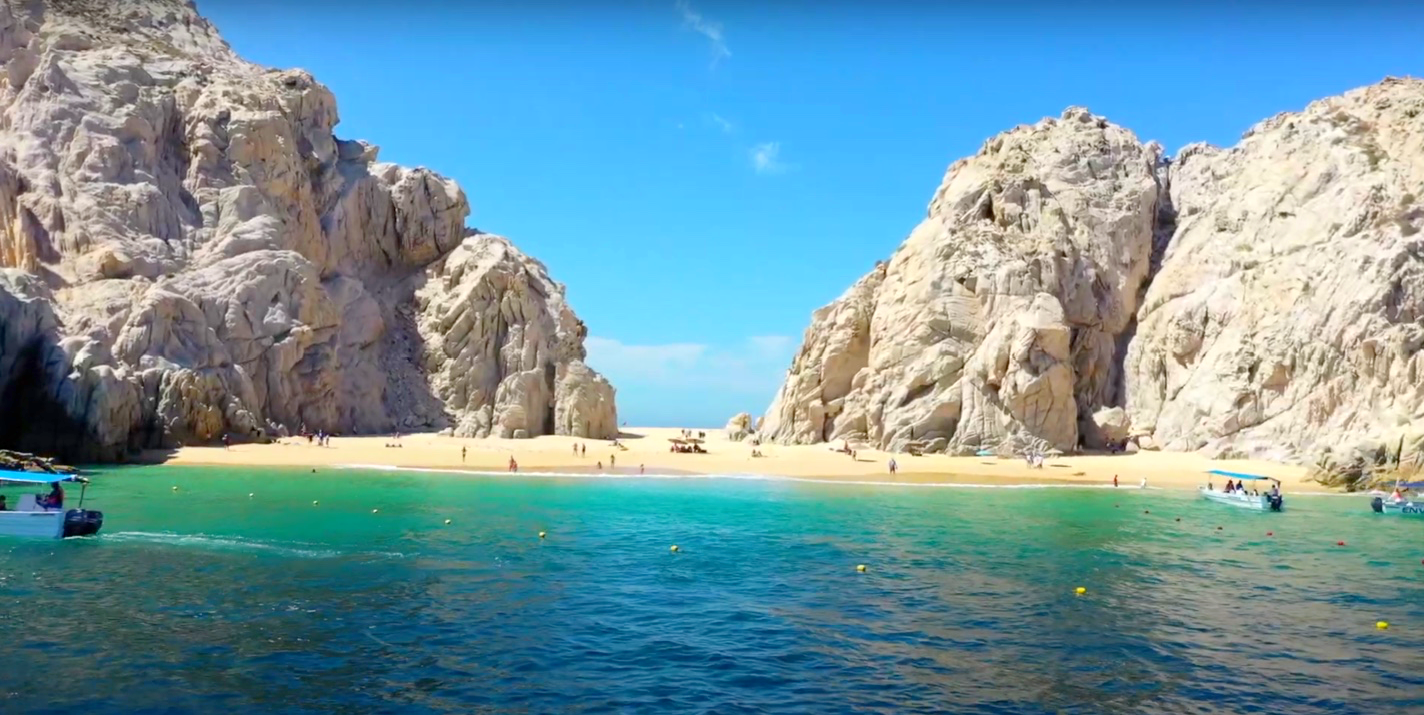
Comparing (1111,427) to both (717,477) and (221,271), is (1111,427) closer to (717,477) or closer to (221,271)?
(717,477)

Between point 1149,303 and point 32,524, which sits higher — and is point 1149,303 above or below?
above

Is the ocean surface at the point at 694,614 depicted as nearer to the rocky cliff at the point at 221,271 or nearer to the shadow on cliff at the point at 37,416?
the shadow on cliff at the point at 37,416

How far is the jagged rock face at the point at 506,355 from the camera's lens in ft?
203

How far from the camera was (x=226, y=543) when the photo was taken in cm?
2434

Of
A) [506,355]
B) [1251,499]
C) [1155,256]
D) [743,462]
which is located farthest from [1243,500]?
[506,355]

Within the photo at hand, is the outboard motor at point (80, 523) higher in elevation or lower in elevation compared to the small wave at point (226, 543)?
higher

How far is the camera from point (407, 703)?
12.6 m

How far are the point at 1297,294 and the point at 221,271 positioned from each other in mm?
63389

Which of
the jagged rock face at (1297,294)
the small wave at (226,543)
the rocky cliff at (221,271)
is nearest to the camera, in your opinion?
the small wave at (226,543)

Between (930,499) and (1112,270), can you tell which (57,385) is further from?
(1112,270)

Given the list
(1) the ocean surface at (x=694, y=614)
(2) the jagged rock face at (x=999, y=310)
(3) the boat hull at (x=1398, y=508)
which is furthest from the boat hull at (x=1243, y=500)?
(2) the jagged rock face at (x=999, y=310)

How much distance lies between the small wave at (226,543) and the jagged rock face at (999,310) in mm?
37883

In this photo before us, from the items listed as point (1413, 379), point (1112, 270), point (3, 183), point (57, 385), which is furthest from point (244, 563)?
point (1112, 270)

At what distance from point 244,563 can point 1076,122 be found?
71354mm
